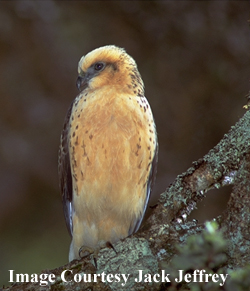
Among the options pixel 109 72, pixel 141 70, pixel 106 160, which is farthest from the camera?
pixel 141 70

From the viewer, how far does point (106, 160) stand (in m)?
3.15

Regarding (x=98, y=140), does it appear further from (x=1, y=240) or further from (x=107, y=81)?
(x=1, y=240)

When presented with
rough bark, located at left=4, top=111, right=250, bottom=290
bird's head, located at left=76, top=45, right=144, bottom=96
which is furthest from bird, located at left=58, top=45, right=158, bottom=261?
rough bark, located at left=4, top=111, right=250, bottom=290

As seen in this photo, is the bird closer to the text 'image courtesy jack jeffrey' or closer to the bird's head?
the bird's head

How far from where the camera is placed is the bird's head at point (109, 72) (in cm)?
354

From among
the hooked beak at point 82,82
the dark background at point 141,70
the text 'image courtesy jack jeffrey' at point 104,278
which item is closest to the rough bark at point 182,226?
the text 'image courtesy jack jeffrey' at point 104,278

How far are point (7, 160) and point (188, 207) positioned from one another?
8.09 feet

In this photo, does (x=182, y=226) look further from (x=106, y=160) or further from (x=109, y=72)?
(x=109, y=72)

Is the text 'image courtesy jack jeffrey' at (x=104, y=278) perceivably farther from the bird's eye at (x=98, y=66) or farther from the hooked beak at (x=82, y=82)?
the bird's eye at (x=98, y=66)

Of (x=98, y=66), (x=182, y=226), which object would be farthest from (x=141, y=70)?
(x=182, y=226)

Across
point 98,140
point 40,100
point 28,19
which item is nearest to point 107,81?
point 98,140

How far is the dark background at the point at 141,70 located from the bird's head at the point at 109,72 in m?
0.90

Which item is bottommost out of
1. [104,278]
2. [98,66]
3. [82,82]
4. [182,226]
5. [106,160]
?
[104,278]

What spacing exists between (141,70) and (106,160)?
1.72 m
